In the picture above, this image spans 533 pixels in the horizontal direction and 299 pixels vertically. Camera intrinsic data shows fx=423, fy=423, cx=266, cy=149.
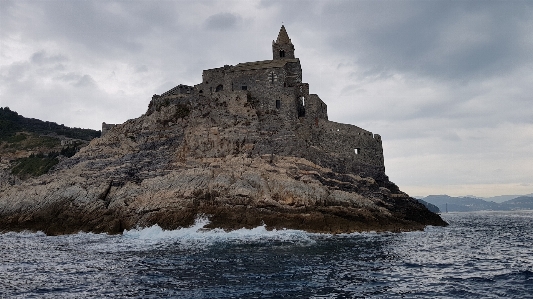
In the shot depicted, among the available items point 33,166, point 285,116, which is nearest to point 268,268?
point 285,116

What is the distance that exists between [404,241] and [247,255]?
1405cm

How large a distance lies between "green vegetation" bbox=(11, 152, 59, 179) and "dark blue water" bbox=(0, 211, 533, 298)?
35.7 meters

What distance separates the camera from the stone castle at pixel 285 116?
155 ft

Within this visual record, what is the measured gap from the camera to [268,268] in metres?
20.3

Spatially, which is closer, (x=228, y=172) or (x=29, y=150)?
(x=228, y=172)

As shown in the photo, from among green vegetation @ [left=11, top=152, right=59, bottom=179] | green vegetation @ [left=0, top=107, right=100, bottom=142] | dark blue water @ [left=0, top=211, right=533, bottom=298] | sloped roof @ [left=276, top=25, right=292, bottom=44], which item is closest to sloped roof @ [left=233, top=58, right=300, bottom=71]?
sloped roof @ [left=276, top=25, right=292, bottom=44]

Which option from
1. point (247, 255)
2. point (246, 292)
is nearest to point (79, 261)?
point (247, 255)

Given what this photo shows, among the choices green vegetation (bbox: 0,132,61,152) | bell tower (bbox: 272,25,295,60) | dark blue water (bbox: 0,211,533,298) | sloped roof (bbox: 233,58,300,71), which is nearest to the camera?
dark blue water (bbox: 0,211,533,298)

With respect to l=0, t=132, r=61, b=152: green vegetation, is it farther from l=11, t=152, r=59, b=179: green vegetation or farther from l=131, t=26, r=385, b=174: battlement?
l=131, t=26, r=385, b=174: battlement

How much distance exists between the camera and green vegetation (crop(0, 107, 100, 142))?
343 feet

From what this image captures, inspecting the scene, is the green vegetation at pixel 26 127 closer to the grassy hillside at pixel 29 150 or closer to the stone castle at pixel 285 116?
the grassy hillside at pixel 29 150

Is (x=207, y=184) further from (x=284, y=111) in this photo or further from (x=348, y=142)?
(x=348, y=142)

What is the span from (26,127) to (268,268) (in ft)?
388

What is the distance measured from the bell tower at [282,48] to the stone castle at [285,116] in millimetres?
3556
